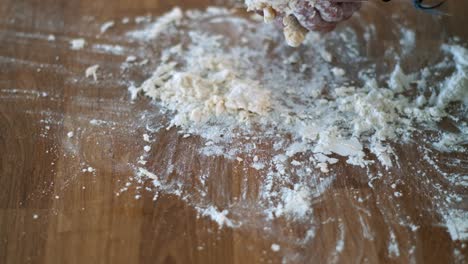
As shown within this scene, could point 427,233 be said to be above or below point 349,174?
below

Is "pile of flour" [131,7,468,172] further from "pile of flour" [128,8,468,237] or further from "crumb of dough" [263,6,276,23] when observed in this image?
"crumb of dough" [263,6,276,23]

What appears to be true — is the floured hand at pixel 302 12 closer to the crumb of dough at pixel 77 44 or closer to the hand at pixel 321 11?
the hand at pixel 321 11

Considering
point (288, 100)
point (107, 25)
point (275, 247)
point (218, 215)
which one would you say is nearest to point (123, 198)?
point (218, 215)

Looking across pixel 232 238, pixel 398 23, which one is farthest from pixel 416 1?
pixel 232 238

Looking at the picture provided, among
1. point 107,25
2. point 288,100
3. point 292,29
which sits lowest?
point 288,100

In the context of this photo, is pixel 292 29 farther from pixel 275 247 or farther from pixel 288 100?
pixel 275 247

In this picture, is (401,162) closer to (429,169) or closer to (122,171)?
(429,169)

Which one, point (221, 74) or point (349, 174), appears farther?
point (221, 74)
